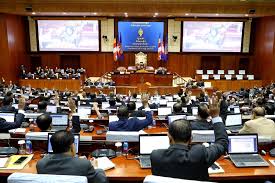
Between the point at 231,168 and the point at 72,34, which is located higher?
the point at 72,34

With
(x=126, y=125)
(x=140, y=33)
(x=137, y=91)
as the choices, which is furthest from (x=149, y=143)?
(x=140, y=33)

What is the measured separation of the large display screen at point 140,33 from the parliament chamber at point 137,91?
0.06m

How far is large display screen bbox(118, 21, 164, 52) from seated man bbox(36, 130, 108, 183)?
607 inches

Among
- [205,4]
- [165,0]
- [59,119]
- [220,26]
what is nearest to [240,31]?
[220,26]

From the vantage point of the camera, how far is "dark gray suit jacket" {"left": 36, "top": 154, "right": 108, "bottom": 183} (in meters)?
2.74

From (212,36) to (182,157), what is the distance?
1632 cm

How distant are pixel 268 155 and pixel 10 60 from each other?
46.4 ft

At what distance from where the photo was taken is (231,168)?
360 centimetres

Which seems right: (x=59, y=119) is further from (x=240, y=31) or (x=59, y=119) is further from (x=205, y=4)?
(x=240, y=31)

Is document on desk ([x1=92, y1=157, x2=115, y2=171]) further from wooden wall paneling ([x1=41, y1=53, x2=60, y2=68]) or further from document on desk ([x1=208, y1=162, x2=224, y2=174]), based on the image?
wooden wall paneling ([x1=41, y1=53, x2=60, y2=68])

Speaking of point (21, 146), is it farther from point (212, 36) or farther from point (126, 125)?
point (212, 36)

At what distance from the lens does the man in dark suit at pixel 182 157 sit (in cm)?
258

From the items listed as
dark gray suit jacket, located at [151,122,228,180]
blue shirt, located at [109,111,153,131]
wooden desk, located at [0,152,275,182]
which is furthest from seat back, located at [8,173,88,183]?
blue shirt, located at [109,111,153,131]

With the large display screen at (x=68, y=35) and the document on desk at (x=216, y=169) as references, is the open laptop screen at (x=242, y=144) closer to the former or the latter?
the document on desk at (x=216, y=169)
